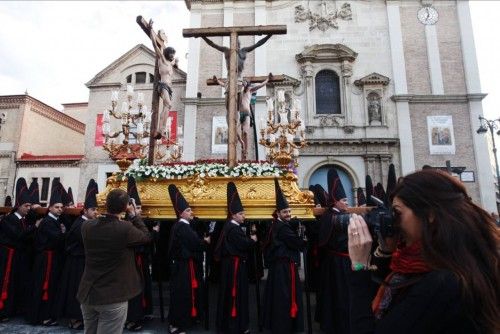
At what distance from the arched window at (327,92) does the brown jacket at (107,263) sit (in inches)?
666

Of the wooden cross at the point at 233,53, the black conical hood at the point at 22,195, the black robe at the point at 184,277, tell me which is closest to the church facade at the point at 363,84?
the wooden cross at the point at 233,53

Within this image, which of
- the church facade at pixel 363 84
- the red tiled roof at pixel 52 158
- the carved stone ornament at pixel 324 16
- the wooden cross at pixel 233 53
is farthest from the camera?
the red tiled roof at pixel 52 158

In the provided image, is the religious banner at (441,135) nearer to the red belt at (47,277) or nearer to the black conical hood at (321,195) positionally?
the black conical hood at (321,195)

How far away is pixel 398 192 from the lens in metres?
1.59

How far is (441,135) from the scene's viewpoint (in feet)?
59.5

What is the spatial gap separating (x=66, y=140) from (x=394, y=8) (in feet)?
84.4

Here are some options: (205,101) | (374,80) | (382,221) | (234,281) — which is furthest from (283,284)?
(374,80)

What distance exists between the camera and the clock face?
19.7m

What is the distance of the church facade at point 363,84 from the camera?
59.1ft

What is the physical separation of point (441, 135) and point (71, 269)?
61.4 feet

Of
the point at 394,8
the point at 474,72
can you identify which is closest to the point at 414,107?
the point at 474,72

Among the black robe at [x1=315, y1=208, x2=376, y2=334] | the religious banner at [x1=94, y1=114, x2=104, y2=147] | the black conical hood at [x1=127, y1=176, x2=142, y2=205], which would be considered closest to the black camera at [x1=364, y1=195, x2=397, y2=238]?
the black robe at [x1=315, y1=208, x2=376, y2=334]

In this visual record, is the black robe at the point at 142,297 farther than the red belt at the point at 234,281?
Yes

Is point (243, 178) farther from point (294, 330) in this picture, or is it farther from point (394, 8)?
point (394, 8)
